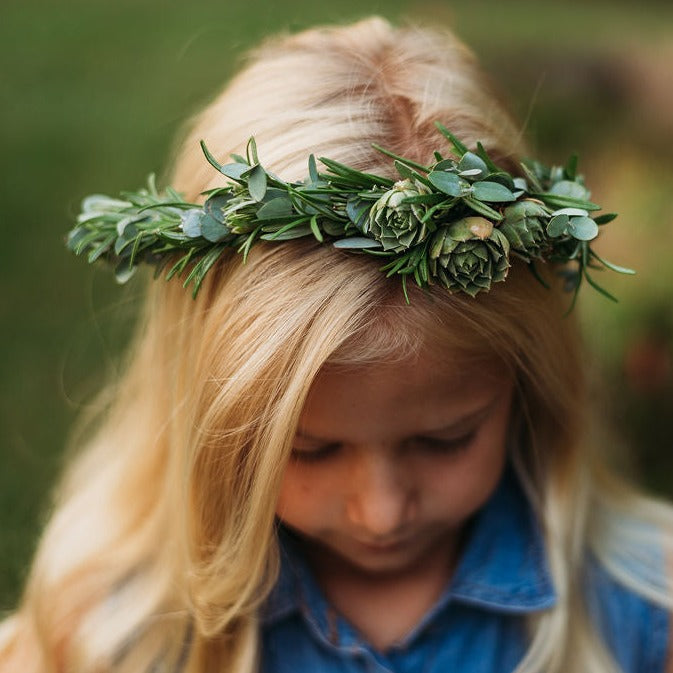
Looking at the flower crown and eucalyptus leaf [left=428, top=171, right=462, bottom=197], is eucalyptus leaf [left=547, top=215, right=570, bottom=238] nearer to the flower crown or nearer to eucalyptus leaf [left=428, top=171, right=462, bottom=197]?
the flower crown

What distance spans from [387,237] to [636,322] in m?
2.02

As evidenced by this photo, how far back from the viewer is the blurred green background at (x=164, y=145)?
3.00m

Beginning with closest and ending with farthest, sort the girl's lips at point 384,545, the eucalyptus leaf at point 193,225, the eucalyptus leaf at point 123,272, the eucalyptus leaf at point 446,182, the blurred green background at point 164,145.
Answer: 1. the eucalyptus leaf at point 446,182
2. the eucalyptus leaf at point 193,225
3. the eucalyptus leaf at point 123,272
4. the girl's lips at point 384,545
5. the blurred green background at point 164,145

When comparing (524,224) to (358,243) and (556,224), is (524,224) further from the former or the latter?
(358,243)

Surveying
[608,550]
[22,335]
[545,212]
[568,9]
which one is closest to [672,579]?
[608,550]

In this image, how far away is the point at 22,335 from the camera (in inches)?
136

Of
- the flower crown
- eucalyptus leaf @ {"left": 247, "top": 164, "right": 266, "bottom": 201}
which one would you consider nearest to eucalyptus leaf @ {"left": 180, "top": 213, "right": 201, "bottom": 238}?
the flower crown

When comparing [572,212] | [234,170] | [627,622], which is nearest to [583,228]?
[572,212]

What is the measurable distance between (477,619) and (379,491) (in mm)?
526

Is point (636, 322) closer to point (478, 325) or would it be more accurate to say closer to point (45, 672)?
point (478, 325)

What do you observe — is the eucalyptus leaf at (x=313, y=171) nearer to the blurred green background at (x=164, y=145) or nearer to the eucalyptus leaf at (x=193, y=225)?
the eucalyptus leaf at (x=193, y=225)

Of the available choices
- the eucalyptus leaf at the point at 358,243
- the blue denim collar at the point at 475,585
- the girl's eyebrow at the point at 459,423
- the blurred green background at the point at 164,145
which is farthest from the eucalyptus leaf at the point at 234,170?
the blue denim collar at the point at 475,585

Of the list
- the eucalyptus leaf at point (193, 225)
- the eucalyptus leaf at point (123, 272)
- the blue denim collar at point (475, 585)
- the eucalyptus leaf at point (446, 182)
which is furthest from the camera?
the blue denim collar at point (475, 585)

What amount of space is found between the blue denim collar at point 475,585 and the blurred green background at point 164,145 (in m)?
0.42
